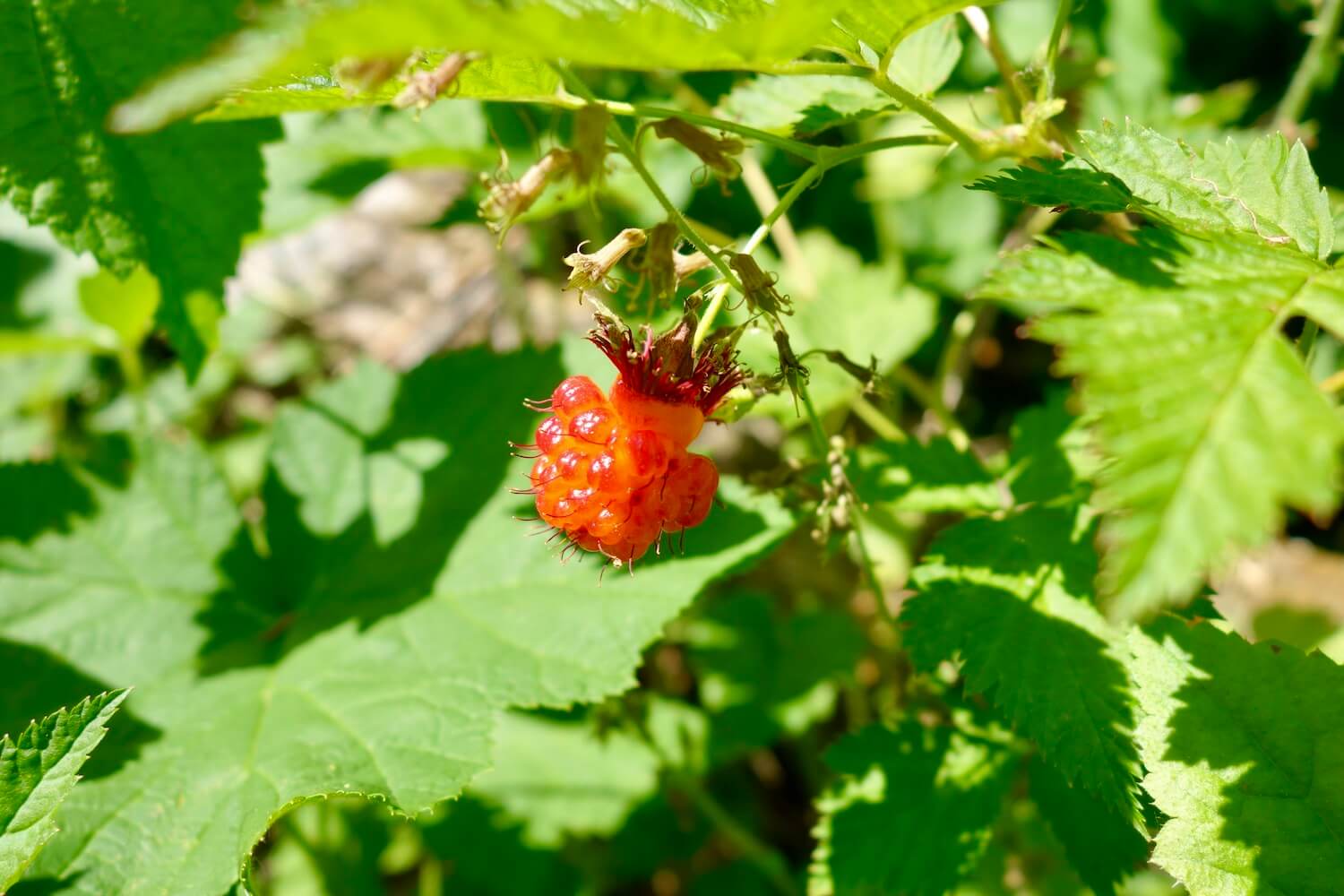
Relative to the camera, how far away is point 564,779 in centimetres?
280

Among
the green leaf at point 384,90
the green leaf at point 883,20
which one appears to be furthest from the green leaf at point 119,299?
the green leaf at point 883,20

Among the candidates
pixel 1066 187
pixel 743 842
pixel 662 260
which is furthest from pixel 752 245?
pixel 743 842

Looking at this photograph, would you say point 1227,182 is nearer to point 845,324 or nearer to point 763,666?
point 845,324

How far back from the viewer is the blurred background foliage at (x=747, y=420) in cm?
257

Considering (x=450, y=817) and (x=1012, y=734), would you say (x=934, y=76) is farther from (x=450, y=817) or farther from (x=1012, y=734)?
(x=450, y=817)

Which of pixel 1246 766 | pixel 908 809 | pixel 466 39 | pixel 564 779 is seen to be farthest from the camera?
pixel 564 779

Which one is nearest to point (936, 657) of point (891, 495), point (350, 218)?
point (891, 495)

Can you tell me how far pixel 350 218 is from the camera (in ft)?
15.9

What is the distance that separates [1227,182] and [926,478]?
28.6 inches

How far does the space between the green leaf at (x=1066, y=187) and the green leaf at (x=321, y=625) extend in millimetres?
805

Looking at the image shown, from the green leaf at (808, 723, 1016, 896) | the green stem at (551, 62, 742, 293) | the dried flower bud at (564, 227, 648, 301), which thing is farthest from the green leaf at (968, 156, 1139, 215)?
the green leaf at (808, 723, 1016, 896)

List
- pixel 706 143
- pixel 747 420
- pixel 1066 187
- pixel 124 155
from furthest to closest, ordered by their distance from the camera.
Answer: pixel 747 420 → pixel 124 155 → pixel 706 143 → pixel 1066 187

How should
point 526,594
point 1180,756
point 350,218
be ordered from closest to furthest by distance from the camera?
point 1180,756 → point 526,594 → point 350,218

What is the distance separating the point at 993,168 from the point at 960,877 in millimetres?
1997
